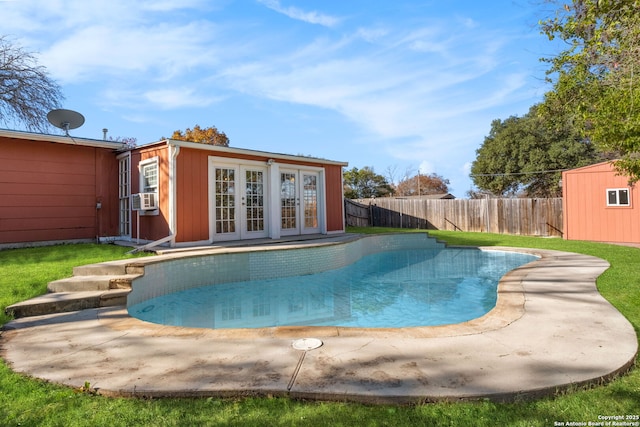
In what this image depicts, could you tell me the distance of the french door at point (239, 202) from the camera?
26.9 feet

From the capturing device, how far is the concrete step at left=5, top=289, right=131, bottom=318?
3.57m

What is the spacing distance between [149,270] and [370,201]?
14.4m

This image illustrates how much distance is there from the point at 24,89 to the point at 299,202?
10534 mm

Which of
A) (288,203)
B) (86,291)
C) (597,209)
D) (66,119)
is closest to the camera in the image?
(86,291)

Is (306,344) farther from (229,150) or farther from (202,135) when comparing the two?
(202,135)

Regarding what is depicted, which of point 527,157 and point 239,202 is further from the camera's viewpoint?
point 527,157

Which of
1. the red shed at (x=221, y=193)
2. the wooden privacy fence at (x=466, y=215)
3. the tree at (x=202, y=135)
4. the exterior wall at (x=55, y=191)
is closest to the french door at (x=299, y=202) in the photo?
the red shed at (x=221, y=193)

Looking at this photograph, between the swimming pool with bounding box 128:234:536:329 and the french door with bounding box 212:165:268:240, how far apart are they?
1.89m

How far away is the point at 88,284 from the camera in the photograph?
4.30 metres

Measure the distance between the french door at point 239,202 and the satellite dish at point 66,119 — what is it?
3.68 metres

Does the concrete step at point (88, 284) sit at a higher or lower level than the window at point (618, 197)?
lower

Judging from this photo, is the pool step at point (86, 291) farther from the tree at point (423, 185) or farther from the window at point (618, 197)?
the tree at point (423, 185)

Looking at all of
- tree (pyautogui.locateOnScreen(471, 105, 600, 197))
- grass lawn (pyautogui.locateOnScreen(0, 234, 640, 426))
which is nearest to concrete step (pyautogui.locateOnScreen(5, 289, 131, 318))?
grass lawn (pyautogui.locateOnScreen(0, 234, 640, 426))

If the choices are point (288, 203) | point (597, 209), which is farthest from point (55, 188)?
point (597, 209)
